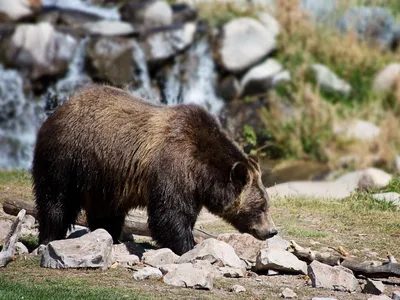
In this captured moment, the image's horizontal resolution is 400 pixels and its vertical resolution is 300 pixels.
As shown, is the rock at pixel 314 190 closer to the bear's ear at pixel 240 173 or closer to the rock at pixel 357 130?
the bear's ear at pixel 240 173

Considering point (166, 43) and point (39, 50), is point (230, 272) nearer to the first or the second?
point (39, 50)

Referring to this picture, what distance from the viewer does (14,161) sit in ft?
63.2

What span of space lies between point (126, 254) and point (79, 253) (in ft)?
2.74

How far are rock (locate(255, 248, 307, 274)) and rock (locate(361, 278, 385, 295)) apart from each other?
0.70 metres

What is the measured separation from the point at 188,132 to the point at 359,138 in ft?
39.1

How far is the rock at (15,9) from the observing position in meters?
22.0

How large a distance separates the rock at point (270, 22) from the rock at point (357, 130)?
4209 mm

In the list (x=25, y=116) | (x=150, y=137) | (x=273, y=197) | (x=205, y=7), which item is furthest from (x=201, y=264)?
(x=205, y=7)

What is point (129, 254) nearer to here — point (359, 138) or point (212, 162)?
point (212, 162)

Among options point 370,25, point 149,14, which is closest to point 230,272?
point 149,14

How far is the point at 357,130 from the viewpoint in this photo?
66.7 ft

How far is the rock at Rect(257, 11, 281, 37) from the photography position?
77.6 ft

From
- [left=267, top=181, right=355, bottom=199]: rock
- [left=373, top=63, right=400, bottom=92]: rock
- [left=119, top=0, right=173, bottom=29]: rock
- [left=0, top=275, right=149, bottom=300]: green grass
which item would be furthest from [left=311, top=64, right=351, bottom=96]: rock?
[left=0, top=275, right=149, bottom=300]: green grass

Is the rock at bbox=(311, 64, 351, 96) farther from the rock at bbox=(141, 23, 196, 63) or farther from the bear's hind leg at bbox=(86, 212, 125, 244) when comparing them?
the bear's hind leg at bbox=(86, 212, 125, 244)
